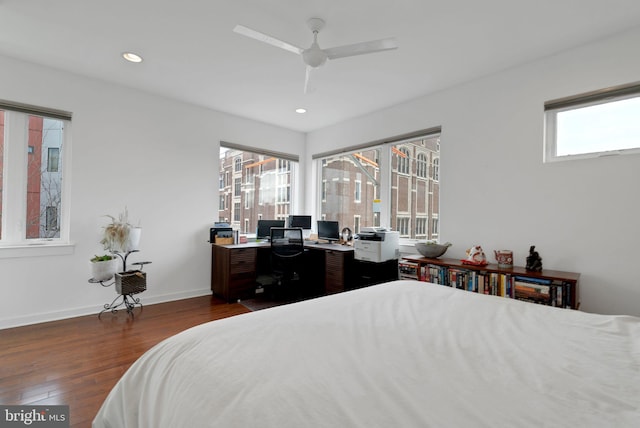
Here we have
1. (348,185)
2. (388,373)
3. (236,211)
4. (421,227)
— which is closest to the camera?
(388,373)

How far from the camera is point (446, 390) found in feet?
2.52

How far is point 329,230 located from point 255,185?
4.95 ft

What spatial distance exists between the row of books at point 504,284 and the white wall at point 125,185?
10.4 ft

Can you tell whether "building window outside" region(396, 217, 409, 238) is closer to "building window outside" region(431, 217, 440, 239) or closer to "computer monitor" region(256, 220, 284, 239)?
"building window outside" region(431, 217, 440, 239)

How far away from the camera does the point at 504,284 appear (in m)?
2.54

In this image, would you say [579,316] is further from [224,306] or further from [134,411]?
[224,306]

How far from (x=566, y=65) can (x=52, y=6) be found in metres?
4.26

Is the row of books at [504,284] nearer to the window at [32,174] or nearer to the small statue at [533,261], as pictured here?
the small statue at [533,261]

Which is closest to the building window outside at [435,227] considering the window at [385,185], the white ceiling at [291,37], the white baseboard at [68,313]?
the window at [385,185]

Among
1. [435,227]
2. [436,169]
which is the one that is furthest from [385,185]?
[435,227]

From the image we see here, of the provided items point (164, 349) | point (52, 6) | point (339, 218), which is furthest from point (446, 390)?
point (339, 218)

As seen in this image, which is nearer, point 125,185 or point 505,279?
point 505,279

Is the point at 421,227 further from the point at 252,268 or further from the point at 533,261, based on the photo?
the point at 252,268

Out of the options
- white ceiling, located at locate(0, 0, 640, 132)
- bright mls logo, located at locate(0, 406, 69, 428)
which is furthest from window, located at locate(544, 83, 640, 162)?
bright mls logo, located at locate(0, 406, 69, 428)
